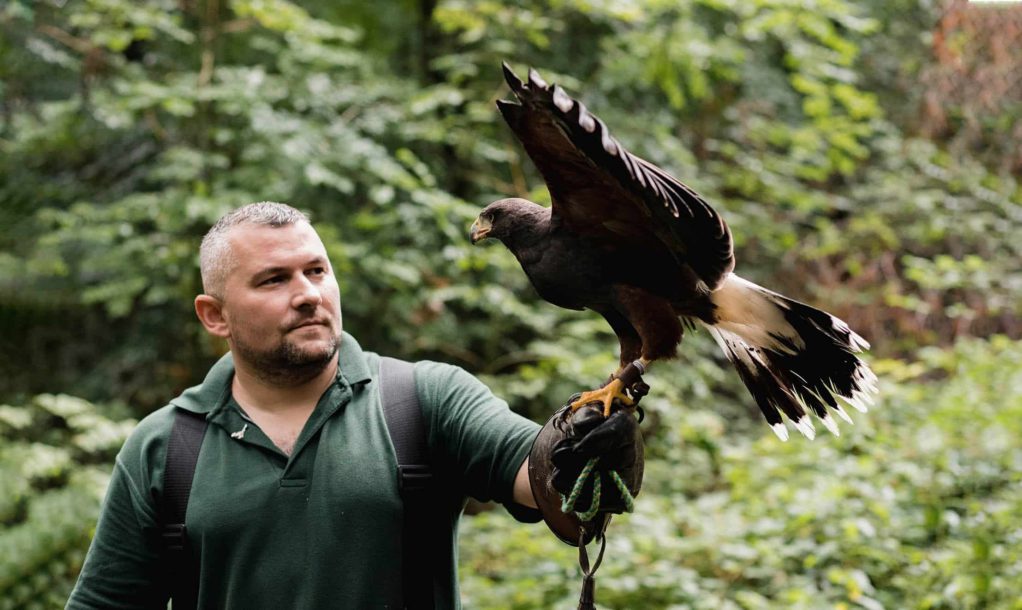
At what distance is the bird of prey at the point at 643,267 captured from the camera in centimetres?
159

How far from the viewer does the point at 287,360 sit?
1.99m

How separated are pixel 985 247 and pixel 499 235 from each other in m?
6.11

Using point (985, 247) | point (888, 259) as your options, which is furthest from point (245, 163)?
point (985, 247)

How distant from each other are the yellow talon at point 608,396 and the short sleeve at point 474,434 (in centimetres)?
14

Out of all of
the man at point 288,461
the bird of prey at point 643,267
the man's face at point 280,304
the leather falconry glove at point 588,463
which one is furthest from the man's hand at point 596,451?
the man's face at point 280,304

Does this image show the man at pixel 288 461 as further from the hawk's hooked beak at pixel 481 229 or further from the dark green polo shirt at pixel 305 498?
the hawk's hooked beak at pixel 481 229

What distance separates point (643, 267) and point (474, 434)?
54 centimetres

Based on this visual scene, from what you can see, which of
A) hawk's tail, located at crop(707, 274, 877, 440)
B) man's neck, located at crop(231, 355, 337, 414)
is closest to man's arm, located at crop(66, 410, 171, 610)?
man's neck, located at crop(231, 355, 337, 414)

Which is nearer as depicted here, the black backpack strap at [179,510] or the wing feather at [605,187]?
the wing feather at [605,187]

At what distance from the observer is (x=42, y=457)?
369 centimetres

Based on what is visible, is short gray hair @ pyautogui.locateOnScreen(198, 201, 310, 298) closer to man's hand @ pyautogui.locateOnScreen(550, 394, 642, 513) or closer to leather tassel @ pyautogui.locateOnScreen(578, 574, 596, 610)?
man's hand @ pyautogui.locateOnScreen(550, 394, 642, 513)

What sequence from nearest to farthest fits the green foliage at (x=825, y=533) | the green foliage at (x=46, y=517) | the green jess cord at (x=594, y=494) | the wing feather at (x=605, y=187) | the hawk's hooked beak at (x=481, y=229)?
the wing feather at (x=605, y=187)
the green jess cord at (x=594, y=494)
the hawk's hooked beak at (x=481, y=229)
the green foliage at (x=825, y=533)
the green foliage at (x=46, y=517)

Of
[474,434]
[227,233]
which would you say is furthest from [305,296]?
[474,434]

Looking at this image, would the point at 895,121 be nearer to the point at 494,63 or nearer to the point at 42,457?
the point at 494,63
